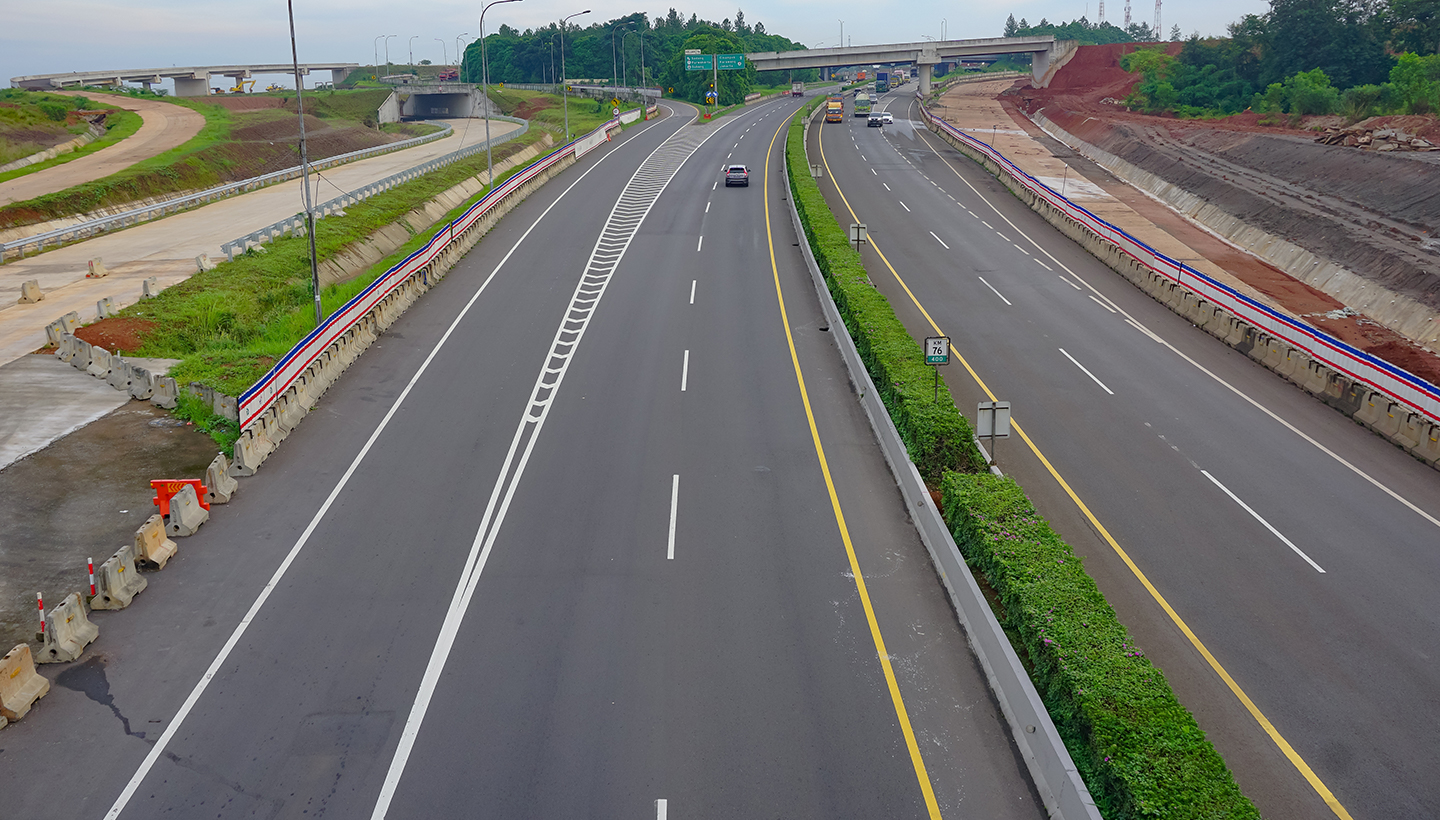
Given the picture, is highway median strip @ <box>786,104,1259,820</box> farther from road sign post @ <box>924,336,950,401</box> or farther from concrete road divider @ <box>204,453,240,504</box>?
concrete road divider @ <box>204,453,240,504</box>

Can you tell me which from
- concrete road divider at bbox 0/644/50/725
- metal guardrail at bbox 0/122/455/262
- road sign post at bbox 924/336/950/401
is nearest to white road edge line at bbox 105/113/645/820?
concrete road divider at bbox 0/644/50/725

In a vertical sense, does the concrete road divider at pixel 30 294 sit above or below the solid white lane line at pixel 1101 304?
above

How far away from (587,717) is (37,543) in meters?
11.3

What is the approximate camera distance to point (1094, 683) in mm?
10875

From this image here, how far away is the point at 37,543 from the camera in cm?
1591

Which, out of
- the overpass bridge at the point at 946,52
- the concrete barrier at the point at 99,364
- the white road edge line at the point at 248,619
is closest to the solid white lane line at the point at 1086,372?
the white road edge line at the point at 248,619

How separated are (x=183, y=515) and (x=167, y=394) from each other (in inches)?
305

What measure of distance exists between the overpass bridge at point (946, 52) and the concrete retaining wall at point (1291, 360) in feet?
272

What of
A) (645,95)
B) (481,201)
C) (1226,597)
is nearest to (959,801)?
(1226,597)

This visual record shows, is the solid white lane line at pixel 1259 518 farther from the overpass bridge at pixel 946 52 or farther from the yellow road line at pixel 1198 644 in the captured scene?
the overpass bridge at pixel 946 52

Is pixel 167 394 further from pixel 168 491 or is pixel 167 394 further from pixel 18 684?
pixel 18 684

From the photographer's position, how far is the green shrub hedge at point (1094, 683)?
934 cm

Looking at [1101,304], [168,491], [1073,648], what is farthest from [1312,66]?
[168,491]

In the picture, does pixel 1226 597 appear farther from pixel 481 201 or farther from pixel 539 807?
pixel 481 201
